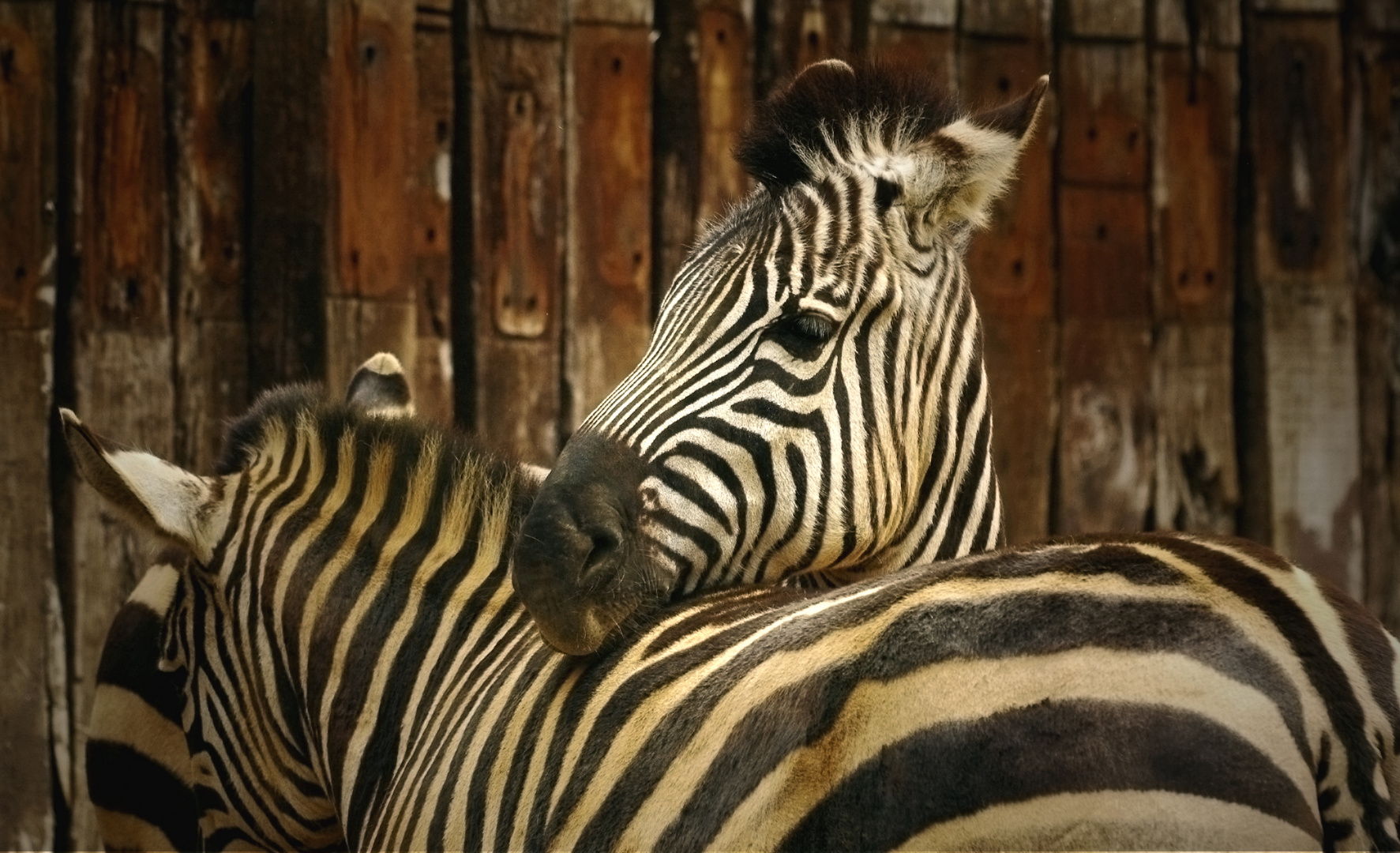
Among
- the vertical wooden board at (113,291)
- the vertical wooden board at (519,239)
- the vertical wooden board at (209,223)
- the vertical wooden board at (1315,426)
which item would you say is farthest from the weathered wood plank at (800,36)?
the vertical wooden board at (113,291)

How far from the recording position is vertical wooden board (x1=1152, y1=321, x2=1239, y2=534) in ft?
18.3

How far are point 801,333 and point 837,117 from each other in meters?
0.54

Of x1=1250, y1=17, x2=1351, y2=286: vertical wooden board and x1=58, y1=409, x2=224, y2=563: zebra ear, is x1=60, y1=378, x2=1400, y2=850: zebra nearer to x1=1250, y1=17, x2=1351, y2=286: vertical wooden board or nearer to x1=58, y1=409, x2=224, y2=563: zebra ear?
x1=58, y1=409, x2=224, y2=563: zebra ear

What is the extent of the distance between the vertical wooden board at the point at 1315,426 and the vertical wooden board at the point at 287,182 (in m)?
3.39

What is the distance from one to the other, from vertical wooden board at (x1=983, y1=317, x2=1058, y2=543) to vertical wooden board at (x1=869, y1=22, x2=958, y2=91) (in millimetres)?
910

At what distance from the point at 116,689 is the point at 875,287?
84.8 inches

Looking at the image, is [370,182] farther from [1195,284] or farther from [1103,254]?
[1195,284]

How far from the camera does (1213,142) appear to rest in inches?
221

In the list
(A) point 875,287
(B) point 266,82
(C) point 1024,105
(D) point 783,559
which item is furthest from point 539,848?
(B) point 266,82

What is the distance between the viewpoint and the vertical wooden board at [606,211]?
5.02m

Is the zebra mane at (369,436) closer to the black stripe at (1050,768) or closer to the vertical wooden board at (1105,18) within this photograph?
the black stripe at (1050,768)

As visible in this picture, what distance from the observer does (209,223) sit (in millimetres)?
4762

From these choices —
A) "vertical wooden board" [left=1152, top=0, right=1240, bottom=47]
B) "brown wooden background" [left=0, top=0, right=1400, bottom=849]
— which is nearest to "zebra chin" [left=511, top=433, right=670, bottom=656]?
"brown wooden background" [left=0, top=0, right=1400, bottom=849]

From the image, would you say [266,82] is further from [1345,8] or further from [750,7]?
[1345,8]
